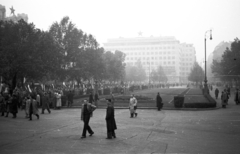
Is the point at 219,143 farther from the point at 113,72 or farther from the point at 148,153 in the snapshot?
the point at 113,72

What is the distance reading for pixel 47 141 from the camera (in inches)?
393

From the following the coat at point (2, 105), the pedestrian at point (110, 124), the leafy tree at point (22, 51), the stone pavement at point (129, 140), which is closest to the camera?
the stone pavement at point (129, 140)

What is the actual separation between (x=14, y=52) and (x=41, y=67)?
3.56 metres

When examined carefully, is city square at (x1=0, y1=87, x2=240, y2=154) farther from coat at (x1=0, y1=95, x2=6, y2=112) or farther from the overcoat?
coat at (x1=0, y1=95, x2=6, y2=112)

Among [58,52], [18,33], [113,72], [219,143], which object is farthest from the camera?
[113,72]

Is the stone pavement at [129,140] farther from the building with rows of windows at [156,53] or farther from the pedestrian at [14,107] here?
the building with rows of windows at [156,53]

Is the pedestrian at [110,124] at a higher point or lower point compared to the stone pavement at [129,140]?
higher

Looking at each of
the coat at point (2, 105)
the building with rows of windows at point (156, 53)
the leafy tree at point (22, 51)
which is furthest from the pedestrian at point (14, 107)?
the building with rows of windows at point (156, 53)

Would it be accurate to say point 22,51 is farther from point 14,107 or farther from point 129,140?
point 129,140

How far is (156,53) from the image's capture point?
171 m

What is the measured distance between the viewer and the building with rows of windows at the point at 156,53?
167 m

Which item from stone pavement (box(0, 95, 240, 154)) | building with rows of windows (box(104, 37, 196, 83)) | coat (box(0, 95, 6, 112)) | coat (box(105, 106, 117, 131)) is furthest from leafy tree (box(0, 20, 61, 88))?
building with rows of windows (box(104, 37, 196, 83))

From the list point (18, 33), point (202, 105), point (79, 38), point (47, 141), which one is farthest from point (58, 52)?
point (47, 141)

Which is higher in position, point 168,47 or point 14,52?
point 168,47
